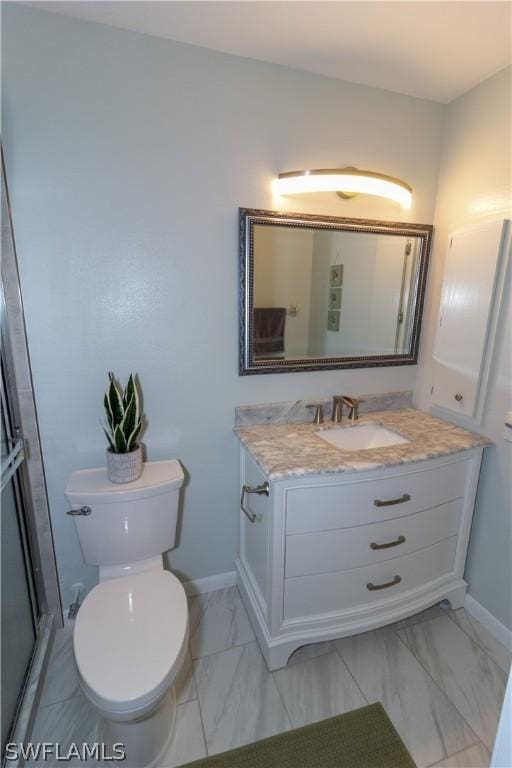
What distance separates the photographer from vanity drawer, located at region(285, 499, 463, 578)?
1360 mm

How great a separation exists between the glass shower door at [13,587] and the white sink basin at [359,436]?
4.06 feet

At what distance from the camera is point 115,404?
136 centimetres

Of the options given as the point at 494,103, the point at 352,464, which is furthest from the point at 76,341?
the point at 494,103

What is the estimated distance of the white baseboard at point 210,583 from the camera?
1.81 metres

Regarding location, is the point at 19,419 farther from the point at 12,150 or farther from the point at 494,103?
the point at 494,103

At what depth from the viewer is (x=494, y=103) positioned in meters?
1.50

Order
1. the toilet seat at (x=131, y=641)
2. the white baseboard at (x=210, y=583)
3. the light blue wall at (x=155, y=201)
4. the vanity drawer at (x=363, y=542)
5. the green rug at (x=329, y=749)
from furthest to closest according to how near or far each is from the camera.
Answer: the white baseboard at (x=210, y=583)
the vanity drawer at (x=363, y=542)
the light blue wall at (x=155, y=201)
the green rug at (x=329, y=749)
the toilet seat at (x=131, y=641)

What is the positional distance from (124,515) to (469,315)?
167 cm

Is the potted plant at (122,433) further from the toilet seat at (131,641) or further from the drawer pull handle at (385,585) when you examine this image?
the drawer pull handle at (385,585)

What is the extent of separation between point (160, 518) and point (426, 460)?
1.07 m

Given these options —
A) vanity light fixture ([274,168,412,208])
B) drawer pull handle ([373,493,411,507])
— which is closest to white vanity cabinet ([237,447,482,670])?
drawer pull handle ([373,493,411,507])

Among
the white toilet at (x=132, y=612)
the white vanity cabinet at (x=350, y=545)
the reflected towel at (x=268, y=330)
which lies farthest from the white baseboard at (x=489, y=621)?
the reflected towel at (x=268, y=330)

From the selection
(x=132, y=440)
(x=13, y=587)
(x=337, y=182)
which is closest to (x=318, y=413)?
(x=132, y=440)

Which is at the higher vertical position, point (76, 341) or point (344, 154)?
point (344, 154)
